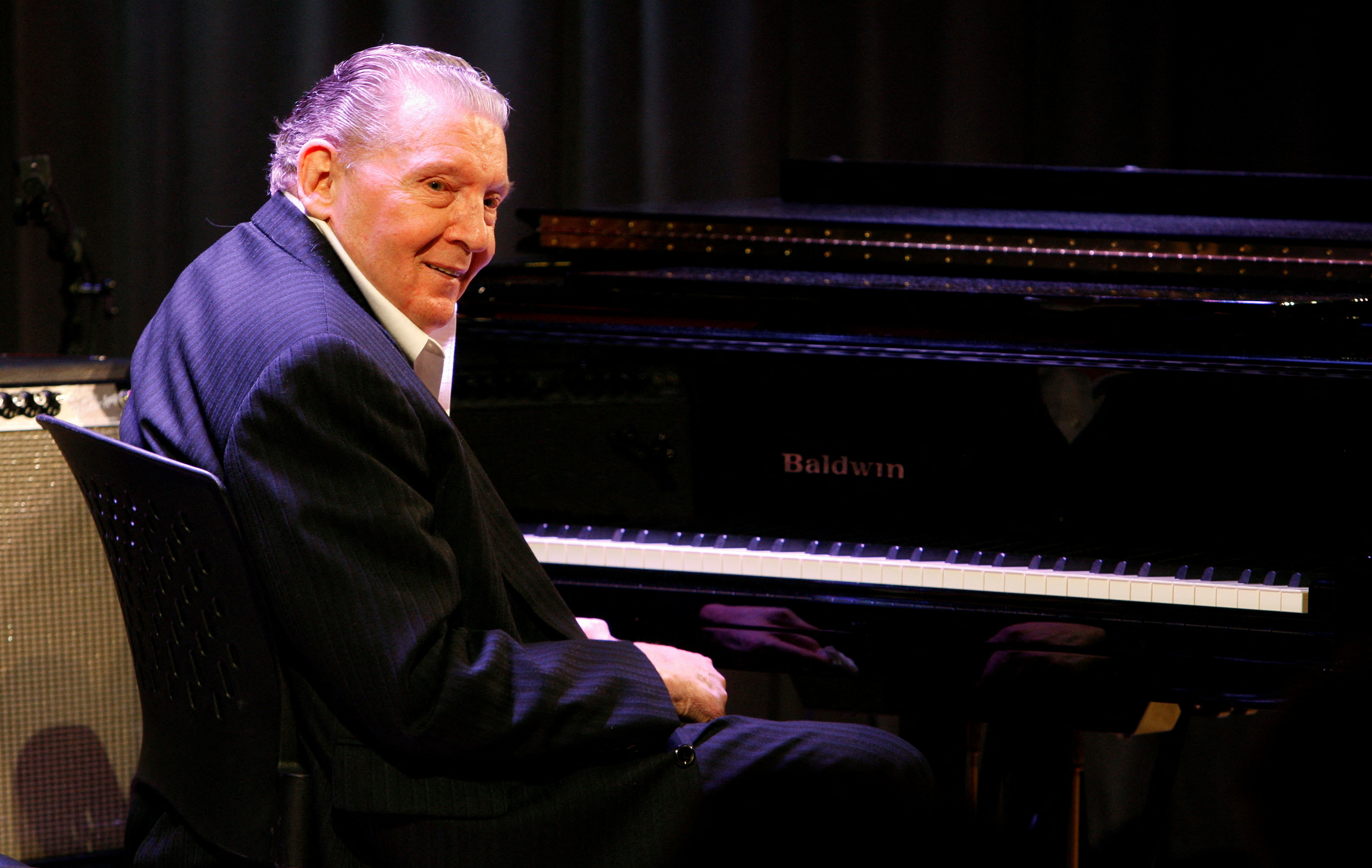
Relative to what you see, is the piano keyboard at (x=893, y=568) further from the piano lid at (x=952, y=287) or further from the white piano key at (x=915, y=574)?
the piano lid at (x=952, y=287)

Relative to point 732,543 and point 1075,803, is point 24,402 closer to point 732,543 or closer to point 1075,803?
point 732,543

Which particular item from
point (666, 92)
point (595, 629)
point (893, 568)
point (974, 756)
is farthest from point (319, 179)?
point (666, 92)

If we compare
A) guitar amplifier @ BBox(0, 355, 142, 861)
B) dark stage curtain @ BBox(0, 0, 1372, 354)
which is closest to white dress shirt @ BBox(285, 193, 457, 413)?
guitar amplifier @ BBox(0, 355, 142, 861)

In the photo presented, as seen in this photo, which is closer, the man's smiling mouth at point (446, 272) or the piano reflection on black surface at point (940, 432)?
the man's smiling mouth at point (446, 272)

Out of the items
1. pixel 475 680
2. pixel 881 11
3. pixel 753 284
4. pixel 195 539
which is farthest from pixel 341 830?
pixel 881 11

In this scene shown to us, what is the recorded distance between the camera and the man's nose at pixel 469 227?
1650 mm

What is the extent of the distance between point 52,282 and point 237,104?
670 mm

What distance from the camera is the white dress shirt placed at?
5.29ft

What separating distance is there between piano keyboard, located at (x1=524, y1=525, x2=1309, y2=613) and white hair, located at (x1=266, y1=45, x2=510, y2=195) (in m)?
0.72

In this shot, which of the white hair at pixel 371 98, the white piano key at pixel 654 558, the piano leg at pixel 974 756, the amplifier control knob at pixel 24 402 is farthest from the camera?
the piano leg at pixel 974 756

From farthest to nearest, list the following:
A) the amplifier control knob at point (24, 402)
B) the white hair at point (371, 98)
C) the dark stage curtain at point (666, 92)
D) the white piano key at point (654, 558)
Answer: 1. the dark stage curtain at point (666, 92)
2. the amplifier control knob at point (24, 402)
3. the white piano key at point (654, 558)
4. the white hair at point (371, 98)

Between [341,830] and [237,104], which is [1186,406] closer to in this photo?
[341,830]

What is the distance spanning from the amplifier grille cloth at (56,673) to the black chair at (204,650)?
85 cm

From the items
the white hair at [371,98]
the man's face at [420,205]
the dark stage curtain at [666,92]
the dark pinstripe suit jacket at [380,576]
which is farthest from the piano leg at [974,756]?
the dark stage curtain at [666,92]
